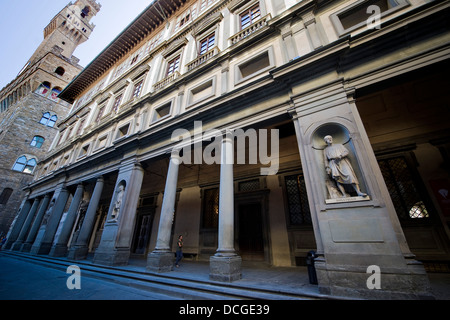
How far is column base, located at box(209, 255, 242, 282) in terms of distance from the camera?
4711mm

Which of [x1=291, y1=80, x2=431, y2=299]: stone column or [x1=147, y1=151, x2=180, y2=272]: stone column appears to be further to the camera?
[x1=147, y1=151, x2=180, y2=272]: stone column

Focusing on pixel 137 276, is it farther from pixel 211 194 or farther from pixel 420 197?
pixel 420 197

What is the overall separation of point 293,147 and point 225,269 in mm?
6270

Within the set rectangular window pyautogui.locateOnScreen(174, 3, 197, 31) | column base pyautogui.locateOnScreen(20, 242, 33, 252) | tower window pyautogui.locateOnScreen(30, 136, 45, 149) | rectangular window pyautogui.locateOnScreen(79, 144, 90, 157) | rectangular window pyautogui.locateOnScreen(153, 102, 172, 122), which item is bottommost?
column base pyautogui.locateOnScreen(20, 242, 33, 252)

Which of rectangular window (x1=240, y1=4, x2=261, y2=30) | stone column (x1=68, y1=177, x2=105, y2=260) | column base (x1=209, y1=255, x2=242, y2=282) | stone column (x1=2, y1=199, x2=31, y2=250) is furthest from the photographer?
stone column (x1=2, y1=199, x2=31, y2=250)

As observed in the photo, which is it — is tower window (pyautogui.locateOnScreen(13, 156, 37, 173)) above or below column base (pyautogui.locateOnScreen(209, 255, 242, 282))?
above

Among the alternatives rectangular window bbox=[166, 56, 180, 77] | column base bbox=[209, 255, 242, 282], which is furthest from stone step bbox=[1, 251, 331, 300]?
rectangular window bbox=[166, 56, 180, 77]

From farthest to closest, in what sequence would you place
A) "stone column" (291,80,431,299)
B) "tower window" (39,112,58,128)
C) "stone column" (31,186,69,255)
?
"tower window" (39,112,58,128)
"stone column" (31,186,69,255)
"stone column" (291,80,431,299)

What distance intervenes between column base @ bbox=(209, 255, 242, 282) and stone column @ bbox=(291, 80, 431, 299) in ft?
6.96

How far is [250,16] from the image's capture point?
31.3 ft

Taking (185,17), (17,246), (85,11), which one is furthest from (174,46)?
(85,11)

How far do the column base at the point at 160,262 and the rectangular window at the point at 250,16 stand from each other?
11.2 m

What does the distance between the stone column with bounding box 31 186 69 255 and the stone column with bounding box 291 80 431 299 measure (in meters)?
16.0

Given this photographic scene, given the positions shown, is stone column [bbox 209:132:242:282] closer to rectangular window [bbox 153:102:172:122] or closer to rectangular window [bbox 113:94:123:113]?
rectangular window [bbox 153:102:172:122]
